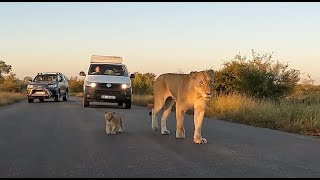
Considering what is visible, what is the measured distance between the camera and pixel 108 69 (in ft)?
78.9

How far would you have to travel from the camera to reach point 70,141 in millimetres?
9445

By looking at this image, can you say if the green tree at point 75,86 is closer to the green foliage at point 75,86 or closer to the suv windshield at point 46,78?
the green foliage at point 75,86

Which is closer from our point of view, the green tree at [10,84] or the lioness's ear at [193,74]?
the lioness's ear at [193,74]

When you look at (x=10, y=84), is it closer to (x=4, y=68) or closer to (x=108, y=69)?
(x=4, y=68)

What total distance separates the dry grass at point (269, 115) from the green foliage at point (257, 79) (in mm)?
7211

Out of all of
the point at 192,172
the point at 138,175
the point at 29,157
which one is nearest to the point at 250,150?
the point at 192,172

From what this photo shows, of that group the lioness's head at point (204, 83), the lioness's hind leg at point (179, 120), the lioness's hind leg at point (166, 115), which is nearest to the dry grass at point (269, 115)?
the lioness's hind leg at point (166, 115)

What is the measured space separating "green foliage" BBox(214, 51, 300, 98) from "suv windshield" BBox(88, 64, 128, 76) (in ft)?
25.4

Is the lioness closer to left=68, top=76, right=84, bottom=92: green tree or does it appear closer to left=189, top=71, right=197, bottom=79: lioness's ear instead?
left=189, top=71, right=197, bottom=79: lioness's ear

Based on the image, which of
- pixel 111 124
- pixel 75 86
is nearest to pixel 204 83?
pixel 111 124

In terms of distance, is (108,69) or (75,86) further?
(75,86)

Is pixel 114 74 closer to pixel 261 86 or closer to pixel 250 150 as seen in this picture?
pixel 261 86

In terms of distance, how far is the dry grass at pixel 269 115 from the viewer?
526 inches

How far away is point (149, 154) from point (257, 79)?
2112 cm
